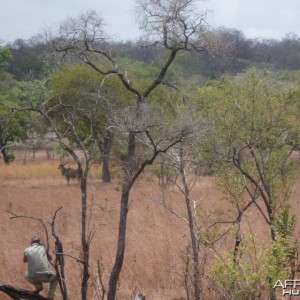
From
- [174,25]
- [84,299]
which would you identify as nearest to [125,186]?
[84,299]

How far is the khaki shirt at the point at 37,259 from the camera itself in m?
8.27

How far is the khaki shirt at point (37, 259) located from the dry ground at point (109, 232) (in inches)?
39.4

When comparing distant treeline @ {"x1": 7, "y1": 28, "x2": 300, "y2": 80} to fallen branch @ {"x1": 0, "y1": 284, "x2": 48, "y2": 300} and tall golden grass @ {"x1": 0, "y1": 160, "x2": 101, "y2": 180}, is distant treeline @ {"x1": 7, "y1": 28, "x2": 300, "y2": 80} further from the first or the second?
fallen branch @ {"x1": 0, "y1": 284, "x2": 48, "y2": 300}

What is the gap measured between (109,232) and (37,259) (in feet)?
20.8

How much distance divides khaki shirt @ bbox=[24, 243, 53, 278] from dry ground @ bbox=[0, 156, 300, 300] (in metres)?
1.00

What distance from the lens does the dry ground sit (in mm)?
11117

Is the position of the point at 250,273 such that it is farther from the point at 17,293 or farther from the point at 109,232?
the point at 109,232

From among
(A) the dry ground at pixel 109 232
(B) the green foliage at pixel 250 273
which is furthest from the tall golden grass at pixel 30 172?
(B) the green foliage at pixel 250 273

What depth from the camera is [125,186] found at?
8.82 metres

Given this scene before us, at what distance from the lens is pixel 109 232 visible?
574 inches

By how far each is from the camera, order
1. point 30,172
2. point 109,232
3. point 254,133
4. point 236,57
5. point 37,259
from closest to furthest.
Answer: point 37,259
point 254,133
point 109,232
point 30,172
point 236,57

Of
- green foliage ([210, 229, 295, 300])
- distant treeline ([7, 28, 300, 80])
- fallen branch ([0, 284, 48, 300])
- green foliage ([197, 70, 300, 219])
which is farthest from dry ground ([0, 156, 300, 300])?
distant treeline ([7, 28, 300, 80])

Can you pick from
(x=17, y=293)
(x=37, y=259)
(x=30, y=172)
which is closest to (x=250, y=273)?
(x=37, y=259)

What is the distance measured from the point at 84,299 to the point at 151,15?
4.20 m
